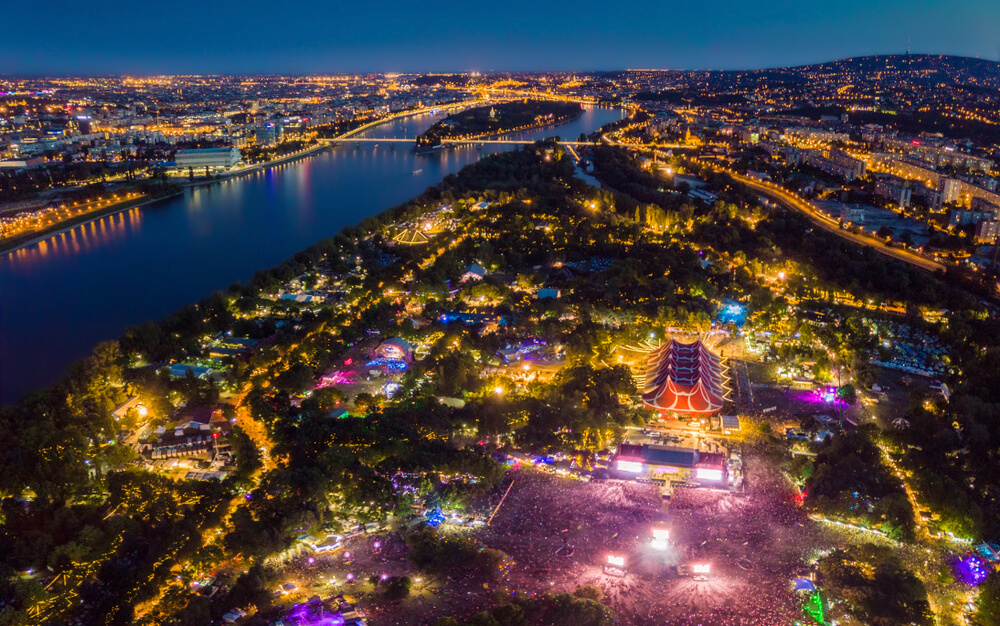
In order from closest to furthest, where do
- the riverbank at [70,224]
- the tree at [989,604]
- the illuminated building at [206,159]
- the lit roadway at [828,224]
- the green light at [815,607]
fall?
the tree at [989,604] < the green light at [815,607] < the lit roadway at [828,224] < the riverbank at [70,224] < the illuminated building at [206,159]

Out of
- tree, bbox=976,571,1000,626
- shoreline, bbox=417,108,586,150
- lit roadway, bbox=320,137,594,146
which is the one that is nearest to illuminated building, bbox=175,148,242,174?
lit roadway, bbox=320,137,594,146

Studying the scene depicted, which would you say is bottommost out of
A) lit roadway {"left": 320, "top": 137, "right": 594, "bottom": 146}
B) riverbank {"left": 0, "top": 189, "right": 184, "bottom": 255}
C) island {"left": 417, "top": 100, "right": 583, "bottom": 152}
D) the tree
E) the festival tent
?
the tree

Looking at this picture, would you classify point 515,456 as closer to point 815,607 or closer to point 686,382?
point 686,382

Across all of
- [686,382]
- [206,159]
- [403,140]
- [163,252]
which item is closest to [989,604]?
[686,382]

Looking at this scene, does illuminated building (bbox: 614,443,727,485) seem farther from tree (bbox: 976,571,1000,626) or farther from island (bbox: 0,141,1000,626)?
tree (bbox: 976,571,1000,626)

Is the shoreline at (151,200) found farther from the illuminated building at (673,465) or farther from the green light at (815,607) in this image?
the green light at (815,607)

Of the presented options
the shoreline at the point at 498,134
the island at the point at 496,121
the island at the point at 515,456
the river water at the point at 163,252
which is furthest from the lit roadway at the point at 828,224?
Result: the island at the point at 496,121
